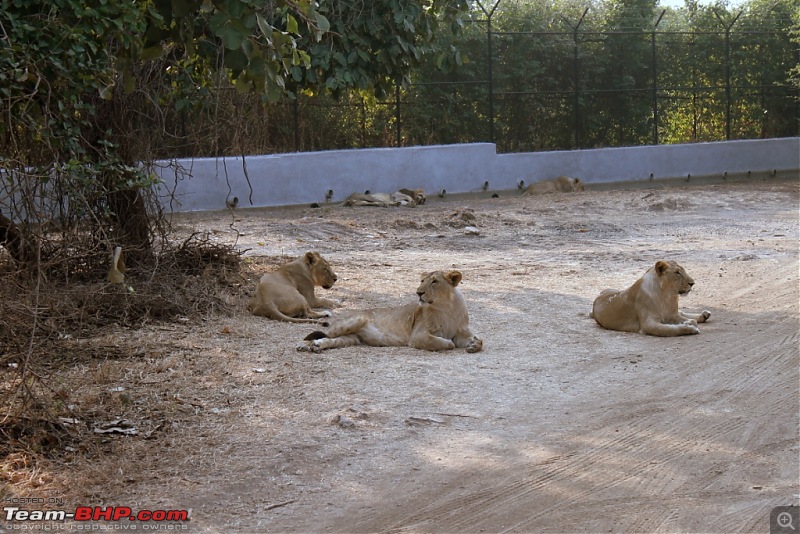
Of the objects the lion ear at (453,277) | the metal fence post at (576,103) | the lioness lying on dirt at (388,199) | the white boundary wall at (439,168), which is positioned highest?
the metal fence post at (576,103)

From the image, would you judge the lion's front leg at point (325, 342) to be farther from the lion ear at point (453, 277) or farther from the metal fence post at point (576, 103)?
the metal fence post at point (576, 103)

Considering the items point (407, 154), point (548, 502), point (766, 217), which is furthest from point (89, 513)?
point (407, 154)

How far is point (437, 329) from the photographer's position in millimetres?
7988

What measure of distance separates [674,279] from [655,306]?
0.29 metres

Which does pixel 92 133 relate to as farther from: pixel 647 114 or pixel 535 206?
pixel 647 114

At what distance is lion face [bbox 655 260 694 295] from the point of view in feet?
27.3

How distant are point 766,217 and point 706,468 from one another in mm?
12043

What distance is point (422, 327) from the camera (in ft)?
26.3

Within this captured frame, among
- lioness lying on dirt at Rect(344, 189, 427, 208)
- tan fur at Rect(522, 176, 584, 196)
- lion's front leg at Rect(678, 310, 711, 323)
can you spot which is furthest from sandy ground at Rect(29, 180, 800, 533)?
tan fur at Rect(522, 176, 584, 196)

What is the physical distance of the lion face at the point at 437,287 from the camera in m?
7.93

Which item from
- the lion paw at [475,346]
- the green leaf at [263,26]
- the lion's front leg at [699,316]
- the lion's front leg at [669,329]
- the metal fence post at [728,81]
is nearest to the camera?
the green leaf at [263,26]

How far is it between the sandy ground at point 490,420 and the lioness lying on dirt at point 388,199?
7.06 metres

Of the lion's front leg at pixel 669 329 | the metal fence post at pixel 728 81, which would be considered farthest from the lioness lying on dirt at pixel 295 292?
the metal fence post at pixel 728 81

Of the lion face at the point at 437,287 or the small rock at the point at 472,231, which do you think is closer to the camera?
the lion face at the point at 437,287
